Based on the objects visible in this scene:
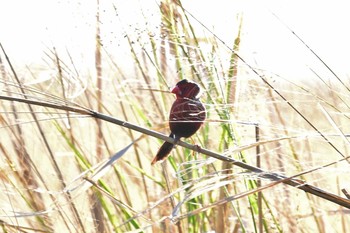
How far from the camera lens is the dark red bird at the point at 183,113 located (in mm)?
1326

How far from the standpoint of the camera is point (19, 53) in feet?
6.15

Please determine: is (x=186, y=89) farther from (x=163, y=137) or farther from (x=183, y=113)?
(x=163, y=137)

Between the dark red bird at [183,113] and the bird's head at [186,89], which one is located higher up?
the bird's head at [186,89]

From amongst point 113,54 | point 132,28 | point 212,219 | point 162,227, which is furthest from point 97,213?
point 132,28

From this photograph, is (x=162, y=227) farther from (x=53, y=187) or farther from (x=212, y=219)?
(x=53, y=187)

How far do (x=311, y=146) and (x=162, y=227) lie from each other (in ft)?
2.00

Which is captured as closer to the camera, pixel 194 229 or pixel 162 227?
pixel 194 229

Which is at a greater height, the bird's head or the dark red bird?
the bird's head

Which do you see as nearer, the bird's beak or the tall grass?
the tall grass

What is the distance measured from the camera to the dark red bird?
1326 mm

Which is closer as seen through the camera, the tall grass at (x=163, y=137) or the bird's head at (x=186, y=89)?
the tall grass at (x=163, y=137)

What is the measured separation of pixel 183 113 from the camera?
1329 millimetres

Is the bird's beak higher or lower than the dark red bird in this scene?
higher

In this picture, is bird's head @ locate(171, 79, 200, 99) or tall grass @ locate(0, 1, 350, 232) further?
bird's head @ locate(171, 79, 200, 99)
